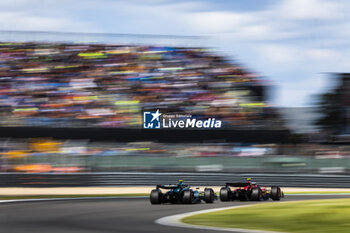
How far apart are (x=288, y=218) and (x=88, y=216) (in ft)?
12.1

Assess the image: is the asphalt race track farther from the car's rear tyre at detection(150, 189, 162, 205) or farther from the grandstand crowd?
the grandstand crowd

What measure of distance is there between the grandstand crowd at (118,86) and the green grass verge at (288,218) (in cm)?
1513

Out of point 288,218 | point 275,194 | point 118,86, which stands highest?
point 118,86

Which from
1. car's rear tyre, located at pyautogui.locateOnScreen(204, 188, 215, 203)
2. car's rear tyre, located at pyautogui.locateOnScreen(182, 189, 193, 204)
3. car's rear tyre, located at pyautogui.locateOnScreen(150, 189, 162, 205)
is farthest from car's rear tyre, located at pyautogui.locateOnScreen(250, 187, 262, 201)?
car's rear tyre, located at pyautogui.locateOnScreen(150, 189, 162, 205)

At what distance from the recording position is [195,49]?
101 ft

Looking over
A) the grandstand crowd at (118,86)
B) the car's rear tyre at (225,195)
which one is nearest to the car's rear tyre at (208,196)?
the car's rear tyre at (225,195)

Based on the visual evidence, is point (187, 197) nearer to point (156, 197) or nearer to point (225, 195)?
point (156, 197)

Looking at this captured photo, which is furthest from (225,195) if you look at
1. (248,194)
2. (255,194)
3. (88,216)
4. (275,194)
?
(88,216)

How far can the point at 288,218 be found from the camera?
10.6m

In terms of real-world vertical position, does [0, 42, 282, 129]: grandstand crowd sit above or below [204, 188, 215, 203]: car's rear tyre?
above

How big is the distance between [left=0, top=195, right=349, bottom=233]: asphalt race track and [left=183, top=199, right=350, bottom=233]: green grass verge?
1032 millimetres

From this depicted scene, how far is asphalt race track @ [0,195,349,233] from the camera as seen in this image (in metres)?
9.62

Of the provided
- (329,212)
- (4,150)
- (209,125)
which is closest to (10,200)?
(4,150)

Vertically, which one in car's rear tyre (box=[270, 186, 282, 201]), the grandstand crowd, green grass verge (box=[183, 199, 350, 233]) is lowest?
green grass verge (box=[183, 199, 350, 233])
